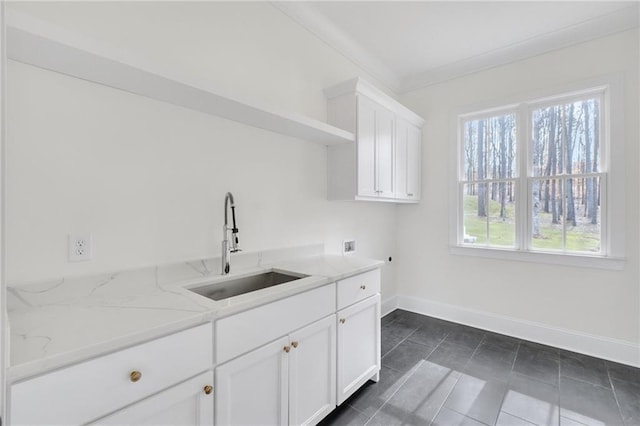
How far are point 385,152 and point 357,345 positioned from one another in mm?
1699

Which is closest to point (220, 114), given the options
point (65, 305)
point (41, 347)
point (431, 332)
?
point (65, 305)

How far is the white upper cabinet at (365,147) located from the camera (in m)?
2.44

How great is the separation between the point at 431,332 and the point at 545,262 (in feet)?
4.13

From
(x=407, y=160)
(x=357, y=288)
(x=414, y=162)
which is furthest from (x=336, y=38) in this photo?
(x=357, y=288)

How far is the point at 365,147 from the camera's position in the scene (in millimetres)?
2520

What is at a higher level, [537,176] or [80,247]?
[537,176]

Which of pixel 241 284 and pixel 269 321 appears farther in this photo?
pixel 241 284

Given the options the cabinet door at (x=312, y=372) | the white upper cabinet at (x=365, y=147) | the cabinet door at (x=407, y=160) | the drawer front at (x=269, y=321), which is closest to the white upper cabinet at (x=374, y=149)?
the white upper cabinet at (x=365, y=147)

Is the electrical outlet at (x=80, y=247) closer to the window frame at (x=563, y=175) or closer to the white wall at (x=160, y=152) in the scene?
the white wall at (x=160, y=152)

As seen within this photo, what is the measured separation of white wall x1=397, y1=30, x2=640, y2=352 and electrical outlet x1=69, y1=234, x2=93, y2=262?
123 inches

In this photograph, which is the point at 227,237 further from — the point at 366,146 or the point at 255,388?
the point at 366,146

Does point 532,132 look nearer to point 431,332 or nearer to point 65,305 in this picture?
point 431,332

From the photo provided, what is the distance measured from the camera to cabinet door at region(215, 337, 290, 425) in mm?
1213

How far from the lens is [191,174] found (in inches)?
67.4
